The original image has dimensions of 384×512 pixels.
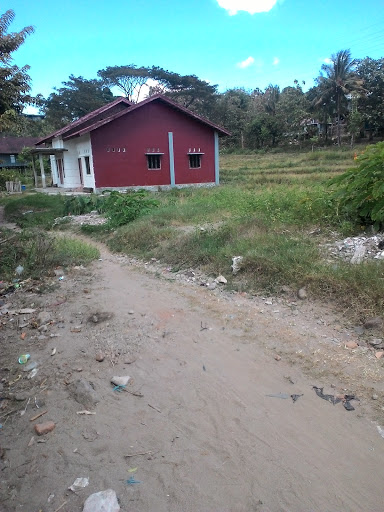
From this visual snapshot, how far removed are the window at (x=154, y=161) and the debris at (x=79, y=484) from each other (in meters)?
18.8

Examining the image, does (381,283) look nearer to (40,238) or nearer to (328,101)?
(40,238)

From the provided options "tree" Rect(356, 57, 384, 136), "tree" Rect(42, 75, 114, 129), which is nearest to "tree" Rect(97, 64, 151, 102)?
"tree" Rect(42, 75, 114, 129)

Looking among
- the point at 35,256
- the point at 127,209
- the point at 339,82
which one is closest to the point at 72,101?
the point at 339,82

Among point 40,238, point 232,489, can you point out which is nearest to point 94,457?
point 232,489

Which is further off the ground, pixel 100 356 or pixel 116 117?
pixel 116 117

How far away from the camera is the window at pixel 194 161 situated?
2138 cm

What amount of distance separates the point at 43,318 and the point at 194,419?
2.46 meters

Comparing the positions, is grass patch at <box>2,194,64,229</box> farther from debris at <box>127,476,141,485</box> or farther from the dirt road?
debris at <box>127,476,141,485</box>

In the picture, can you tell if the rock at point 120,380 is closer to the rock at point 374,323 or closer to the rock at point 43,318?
the rock at point 43,318

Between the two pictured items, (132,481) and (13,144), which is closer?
(132,481)

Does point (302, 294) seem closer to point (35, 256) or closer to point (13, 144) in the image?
point (35, 256)

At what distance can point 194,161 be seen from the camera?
21.5 meters

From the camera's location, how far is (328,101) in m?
37.4

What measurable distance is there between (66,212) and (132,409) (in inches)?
428
